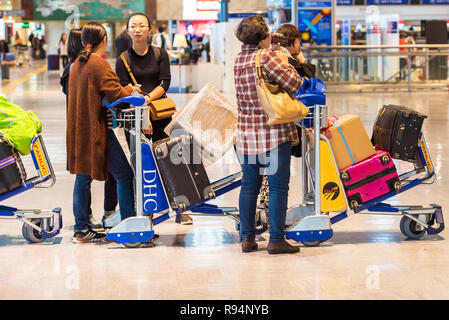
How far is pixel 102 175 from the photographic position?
15.7 feet

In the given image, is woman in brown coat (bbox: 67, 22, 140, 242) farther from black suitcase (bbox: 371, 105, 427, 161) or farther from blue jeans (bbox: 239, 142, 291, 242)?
black suitcase (bbox: 371, 105, 427, 161)

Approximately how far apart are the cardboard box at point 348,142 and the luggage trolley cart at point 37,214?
5.97 feet

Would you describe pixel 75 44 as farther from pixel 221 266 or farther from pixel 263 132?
pixel 221 266

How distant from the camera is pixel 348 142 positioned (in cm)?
486

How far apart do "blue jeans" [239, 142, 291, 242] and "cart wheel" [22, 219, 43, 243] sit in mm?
1340

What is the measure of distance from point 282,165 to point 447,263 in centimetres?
108

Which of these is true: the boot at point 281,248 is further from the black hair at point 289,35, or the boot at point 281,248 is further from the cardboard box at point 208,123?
the black hair at point 289,35

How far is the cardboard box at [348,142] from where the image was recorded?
15.8ft

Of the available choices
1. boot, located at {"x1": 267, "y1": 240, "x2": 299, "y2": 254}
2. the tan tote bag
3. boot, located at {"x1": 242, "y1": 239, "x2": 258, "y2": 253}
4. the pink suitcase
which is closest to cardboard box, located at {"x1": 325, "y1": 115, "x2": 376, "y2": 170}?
the pink suitcase

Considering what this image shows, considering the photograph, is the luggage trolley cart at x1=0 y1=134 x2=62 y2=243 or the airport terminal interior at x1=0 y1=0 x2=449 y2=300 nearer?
the airport terminal interior at x1=0 y1=0 x2=449 y2=300

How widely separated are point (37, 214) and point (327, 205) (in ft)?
6.01

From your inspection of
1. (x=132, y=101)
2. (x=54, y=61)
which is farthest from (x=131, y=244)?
(x=54, y=61)

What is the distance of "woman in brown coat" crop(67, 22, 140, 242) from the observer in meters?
4.73
